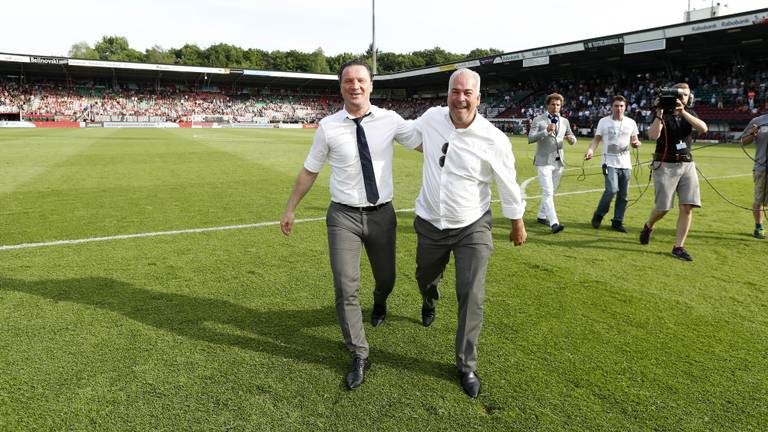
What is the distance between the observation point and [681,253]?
5875 mm

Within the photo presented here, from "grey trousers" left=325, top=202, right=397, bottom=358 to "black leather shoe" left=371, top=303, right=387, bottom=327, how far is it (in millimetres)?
336

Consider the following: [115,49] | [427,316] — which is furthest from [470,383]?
[115,49]

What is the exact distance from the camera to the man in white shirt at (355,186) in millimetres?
3264

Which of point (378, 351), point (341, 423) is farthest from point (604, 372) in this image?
point (341, 423)

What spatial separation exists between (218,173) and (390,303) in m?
10.4

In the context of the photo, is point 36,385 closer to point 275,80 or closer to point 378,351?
point 378,351

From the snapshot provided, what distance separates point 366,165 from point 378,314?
53.0 inches

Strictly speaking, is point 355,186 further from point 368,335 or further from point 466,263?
point 368,335

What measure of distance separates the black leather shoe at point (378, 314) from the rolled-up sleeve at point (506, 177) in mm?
1384

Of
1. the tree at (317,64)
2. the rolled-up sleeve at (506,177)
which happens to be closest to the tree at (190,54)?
the tree at (317,64)

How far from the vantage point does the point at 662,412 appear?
2.85 metres

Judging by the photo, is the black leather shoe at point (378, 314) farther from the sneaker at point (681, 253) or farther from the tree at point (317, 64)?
the tree at point (317, 64)

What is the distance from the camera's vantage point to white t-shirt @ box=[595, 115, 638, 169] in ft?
23.5

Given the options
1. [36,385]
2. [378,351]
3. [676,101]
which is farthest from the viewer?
[676,101]
